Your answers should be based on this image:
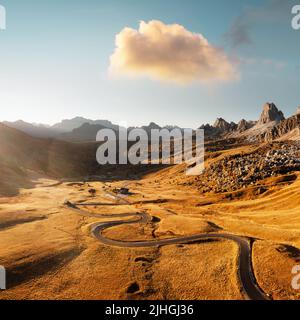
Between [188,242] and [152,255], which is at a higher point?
[188,242]

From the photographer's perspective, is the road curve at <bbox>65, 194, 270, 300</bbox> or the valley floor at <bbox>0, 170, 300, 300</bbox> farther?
the valley floor at <bbox>0, 170, 300, 300</bbox>

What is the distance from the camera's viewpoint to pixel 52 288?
45.8 meters

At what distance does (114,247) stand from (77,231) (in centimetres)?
1732

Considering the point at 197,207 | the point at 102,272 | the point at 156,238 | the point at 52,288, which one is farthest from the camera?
the point at 197,207

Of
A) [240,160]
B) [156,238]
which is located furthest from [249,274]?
[240,160]

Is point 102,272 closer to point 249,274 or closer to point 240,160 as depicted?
point 249,274

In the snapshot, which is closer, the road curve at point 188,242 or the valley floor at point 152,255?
the road curve at point 188,242

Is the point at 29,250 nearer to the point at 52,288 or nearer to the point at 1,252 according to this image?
the point at 1,252

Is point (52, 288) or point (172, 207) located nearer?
point (52, 288)

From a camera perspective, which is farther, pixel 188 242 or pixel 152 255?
pixel 188 242
